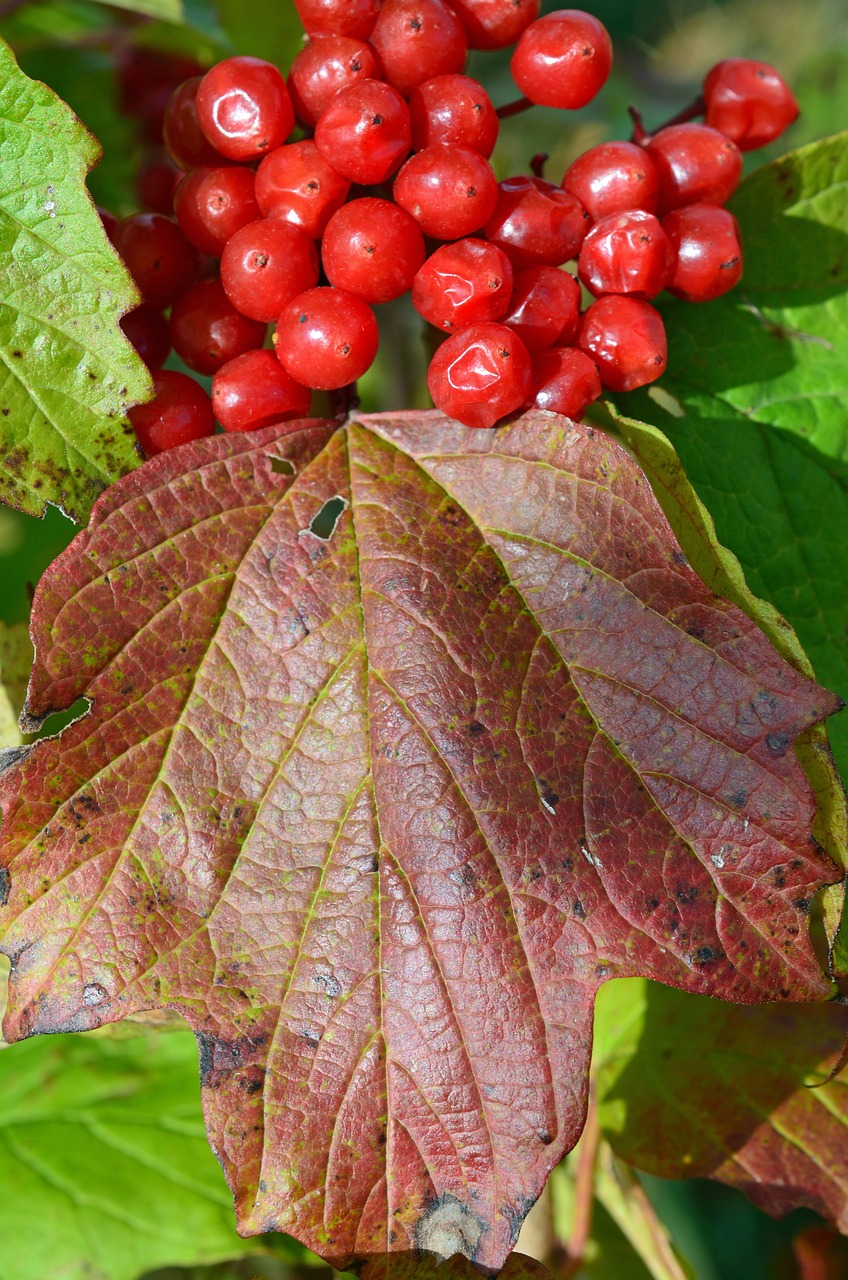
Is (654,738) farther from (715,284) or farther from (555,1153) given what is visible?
(715,284)

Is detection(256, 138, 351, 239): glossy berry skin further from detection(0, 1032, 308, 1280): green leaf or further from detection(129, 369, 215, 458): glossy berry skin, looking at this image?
detection(0, 1032, 308, 1280): green leaf

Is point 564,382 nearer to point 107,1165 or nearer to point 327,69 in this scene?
point 327,69

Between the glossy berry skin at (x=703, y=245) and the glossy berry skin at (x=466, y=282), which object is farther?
the glossy berry skin at (x=703, y=245)

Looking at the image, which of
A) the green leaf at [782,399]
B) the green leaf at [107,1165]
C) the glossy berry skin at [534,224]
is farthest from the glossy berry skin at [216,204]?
the green leaf at [107,1165]

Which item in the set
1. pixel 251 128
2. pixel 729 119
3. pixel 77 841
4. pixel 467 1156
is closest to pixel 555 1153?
pixel 467 1156

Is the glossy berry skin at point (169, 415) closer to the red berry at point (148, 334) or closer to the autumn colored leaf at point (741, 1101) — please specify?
the red berry at point (148, 334)

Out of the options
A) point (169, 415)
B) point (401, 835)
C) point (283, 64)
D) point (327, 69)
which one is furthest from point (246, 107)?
point (283, 64)
